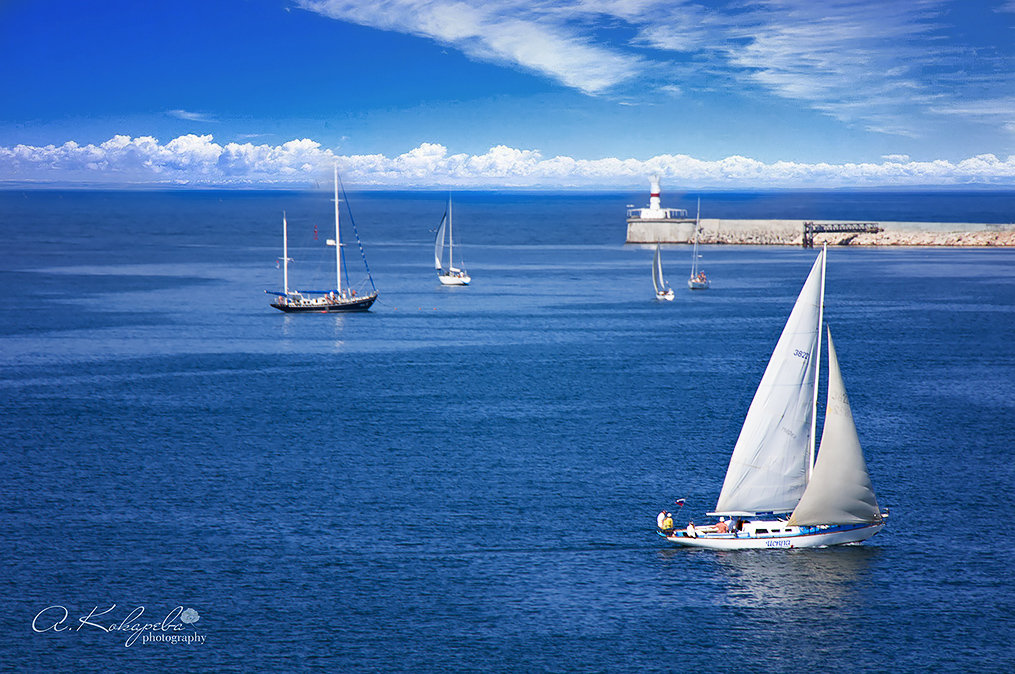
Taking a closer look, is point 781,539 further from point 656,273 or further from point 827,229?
point 827,229

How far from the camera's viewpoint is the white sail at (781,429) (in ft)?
131

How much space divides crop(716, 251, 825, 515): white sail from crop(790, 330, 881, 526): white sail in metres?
0.77

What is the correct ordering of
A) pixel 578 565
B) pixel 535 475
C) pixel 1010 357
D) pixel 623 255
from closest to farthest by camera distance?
pixel 578 565
pixel 535 475
pixel 1010 357
pixel 623 255

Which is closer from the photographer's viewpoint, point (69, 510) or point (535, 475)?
point (69, 510)

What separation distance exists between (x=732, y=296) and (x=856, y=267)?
43062 millimetres

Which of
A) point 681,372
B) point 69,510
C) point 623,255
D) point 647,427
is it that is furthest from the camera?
point 623,255

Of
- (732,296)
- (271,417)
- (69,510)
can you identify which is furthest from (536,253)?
(69,510)

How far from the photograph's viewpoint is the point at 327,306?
113 meters

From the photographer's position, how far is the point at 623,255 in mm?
188875

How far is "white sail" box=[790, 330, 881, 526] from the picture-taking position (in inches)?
1613

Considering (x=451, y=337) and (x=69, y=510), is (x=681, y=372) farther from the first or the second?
(x=69, y=510)

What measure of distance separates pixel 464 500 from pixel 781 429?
15444mm
